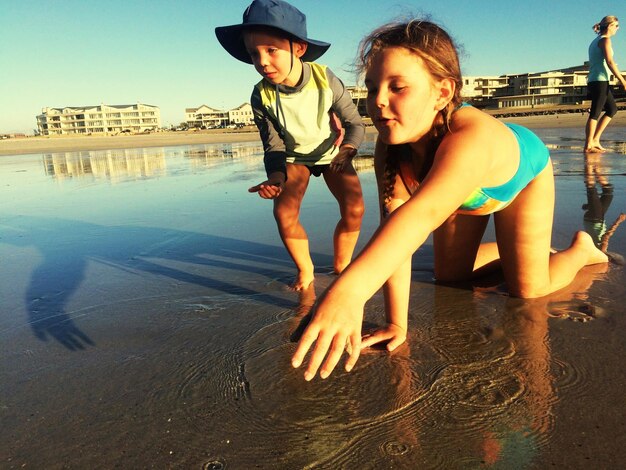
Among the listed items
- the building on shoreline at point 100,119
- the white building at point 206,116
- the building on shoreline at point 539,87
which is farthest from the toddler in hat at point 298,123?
the white building at point 206,116

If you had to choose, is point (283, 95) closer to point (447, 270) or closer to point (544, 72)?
point (447, 270)

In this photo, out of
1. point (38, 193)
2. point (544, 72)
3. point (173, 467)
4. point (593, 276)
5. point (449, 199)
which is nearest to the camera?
point (173, 467)

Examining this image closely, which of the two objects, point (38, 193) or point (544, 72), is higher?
point (544, 72)

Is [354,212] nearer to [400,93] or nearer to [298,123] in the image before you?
[298,123]

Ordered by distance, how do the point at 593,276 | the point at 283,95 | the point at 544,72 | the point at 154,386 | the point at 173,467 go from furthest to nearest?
the point at 544,72 < the point at 283,95 < the point at 593,276 < the point at 154,386 < the point at 173,467

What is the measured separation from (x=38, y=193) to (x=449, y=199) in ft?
22.6

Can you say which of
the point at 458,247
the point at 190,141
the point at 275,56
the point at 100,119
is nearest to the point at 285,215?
the point at 275,56

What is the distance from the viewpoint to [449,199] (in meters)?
1.43

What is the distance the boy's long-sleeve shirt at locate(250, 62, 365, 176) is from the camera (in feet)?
9.58

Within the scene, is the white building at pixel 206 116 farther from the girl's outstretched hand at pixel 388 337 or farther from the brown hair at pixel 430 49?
the girl's outstretched hand at pixel 388 337

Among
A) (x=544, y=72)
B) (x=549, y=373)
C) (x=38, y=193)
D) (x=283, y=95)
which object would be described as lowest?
(x=549, y=373)

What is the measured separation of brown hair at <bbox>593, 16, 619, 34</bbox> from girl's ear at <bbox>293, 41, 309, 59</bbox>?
276 inches

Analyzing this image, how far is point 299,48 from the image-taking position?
2850 millimetres

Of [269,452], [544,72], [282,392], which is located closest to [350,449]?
[269,452]
